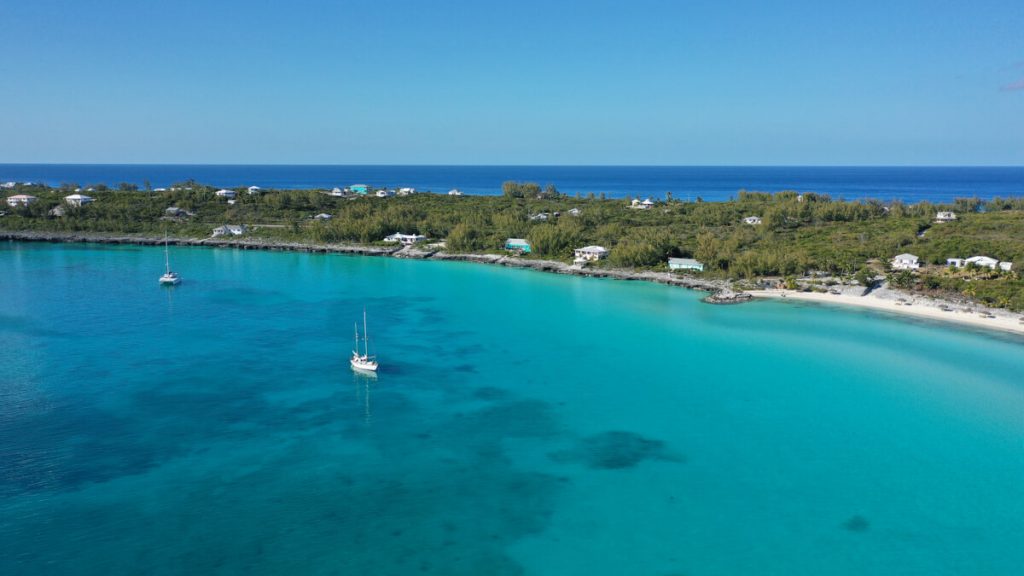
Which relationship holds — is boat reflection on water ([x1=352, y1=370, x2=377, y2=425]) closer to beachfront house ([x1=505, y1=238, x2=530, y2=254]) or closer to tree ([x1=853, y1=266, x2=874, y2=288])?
beachfront house ([x1=505, y1=238, x2=530, y2=254])

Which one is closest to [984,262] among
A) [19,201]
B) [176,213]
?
[176,213]

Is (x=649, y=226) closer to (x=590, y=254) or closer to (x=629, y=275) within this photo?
(x=590, y=254)

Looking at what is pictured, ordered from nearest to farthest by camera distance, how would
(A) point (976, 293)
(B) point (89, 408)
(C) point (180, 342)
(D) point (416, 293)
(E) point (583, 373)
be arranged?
(B) point (89, 408), (E) point (583, 373), (C) point (180, 342), (A) point (976, 293), (D) point (416, 293)

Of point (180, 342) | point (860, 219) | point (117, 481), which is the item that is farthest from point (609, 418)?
point (860, 219)

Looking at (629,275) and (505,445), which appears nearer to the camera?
(505,445)

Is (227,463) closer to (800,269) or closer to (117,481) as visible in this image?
(117,481)

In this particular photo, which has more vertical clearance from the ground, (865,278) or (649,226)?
(649,226)


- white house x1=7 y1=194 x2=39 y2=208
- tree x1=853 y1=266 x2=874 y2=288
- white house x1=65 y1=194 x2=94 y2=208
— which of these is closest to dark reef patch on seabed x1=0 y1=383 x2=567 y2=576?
tree x1=853 y1=266 x2=874 y2=288
